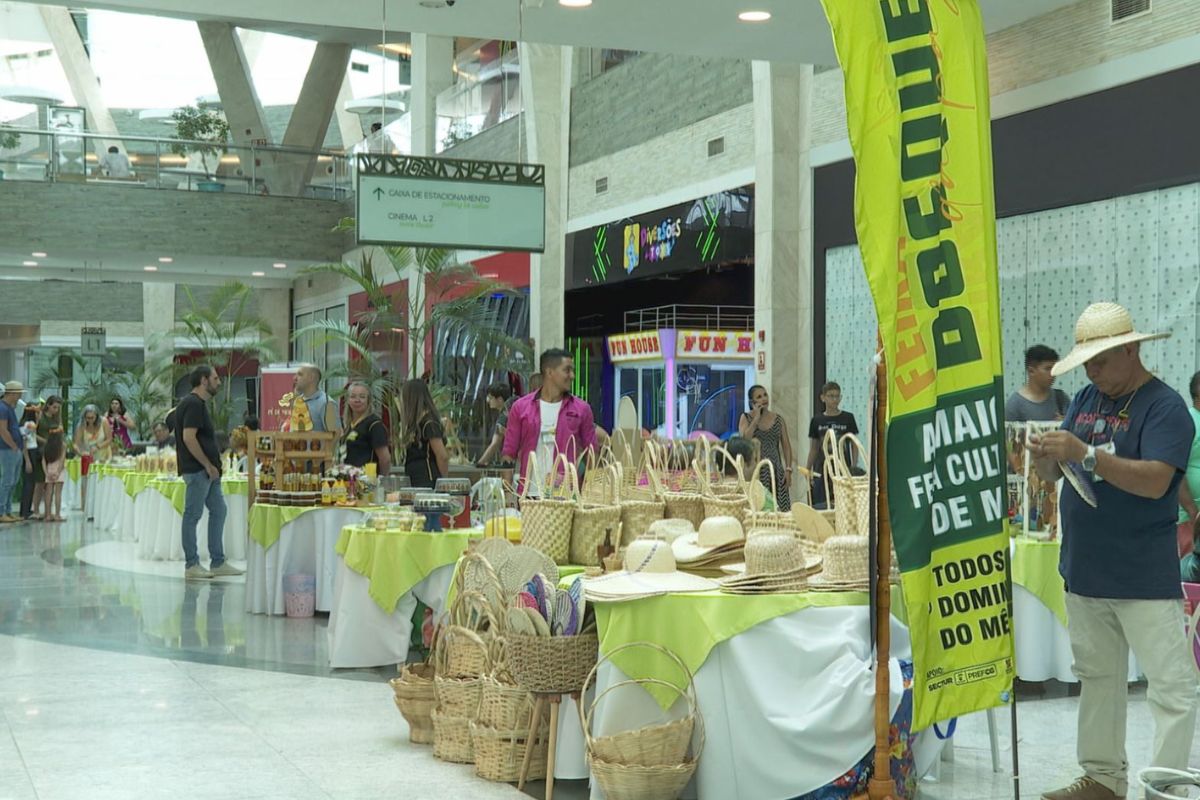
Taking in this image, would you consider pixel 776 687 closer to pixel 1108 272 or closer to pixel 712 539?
pixel 712 539

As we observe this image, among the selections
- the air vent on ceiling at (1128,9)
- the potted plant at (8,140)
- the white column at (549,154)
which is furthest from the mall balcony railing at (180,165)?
the air vent on ceiling at (1128,9)

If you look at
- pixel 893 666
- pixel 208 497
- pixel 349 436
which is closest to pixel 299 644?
pixel 349 436

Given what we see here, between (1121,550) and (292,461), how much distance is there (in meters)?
5.58

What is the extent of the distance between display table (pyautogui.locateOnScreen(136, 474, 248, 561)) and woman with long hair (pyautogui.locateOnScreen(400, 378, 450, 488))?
4.08 meters

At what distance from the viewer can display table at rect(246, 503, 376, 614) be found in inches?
321

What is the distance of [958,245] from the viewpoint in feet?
11.1

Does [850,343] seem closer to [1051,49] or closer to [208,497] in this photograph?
[1051,49]

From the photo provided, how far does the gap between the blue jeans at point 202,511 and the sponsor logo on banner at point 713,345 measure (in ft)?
22.0

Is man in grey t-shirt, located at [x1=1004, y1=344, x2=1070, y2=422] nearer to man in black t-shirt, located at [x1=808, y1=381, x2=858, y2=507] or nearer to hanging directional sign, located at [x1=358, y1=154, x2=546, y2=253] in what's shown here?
hanging directional sign, located at [x1=358, y1=154, x2=546, y2=253]

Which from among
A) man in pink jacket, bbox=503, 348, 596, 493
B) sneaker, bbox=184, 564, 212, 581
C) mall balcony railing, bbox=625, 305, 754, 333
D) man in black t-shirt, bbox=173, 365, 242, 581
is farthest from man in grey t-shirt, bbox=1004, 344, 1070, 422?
mall balcony railing, bbox=625, 305, 754, 333

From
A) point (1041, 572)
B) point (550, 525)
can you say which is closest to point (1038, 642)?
point (1041, 572)

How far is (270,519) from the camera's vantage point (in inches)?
326

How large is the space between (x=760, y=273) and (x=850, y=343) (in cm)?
125

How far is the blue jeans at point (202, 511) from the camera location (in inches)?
416
